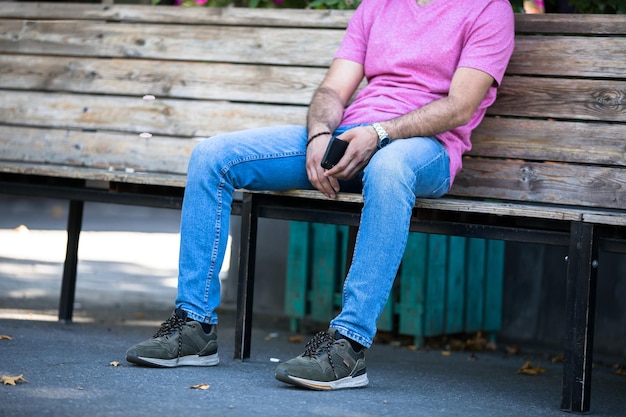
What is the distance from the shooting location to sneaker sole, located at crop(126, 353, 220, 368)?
11.9 ft

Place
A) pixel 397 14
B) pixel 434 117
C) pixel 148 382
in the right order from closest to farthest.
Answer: pixel 148 382 → pixel 434 117 → pixel 397 14

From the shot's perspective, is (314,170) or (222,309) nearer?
(314,170)

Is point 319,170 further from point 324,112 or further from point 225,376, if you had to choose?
point 225,376

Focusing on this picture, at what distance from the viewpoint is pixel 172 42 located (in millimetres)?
5039

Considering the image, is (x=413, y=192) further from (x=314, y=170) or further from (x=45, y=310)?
(x=45, y=310)

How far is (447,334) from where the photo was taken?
556 centimetres

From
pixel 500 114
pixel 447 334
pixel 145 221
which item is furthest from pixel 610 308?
pixel 145 221

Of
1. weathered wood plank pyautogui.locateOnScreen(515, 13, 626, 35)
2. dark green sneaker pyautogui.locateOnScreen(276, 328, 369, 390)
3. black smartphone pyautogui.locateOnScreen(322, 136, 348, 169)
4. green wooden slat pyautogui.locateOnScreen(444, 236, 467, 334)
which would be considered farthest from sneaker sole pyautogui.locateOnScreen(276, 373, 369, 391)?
green wooden slat pyautogui.locateOnScreen(444, 236, 467, 334)

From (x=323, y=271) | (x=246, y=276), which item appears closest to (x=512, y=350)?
(x=323, y=271)

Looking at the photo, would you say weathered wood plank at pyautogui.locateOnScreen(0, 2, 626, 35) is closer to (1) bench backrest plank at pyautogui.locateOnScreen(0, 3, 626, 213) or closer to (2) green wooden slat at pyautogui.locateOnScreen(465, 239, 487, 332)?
(1) bench backrest plank at pyautogui.locateOnScreen(0, 3, 626, 213)

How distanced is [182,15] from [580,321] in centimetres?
259

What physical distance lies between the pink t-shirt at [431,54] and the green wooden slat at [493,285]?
1525mm

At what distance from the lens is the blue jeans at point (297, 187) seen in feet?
11.3

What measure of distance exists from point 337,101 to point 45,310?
7.60 ft
